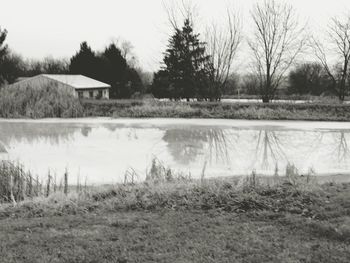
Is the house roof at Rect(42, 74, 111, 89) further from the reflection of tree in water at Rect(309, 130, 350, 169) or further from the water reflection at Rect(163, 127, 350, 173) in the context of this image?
the reflection of tree in water at Rect(309, 130, 350, 169)

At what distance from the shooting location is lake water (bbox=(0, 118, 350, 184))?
1045cm

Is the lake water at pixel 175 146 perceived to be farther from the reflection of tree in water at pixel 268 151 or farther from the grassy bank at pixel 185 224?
the grassy bank at pixel 185 224

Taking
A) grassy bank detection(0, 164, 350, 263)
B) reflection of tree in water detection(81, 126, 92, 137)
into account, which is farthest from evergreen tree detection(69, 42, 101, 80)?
grassy bank detection(0, 164, 350, 263)

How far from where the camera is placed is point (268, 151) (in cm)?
1294

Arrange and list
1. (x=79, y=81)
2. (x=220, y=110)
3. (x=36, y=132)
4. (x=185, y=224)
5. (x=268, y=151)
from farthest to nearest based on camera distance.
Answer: (x=79, y=81), (x=220, y=110), (x=36, y=132), (x=268, y=151), (x=185, y=224)

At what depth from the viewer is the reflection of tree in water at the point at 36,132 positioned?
15562 mm

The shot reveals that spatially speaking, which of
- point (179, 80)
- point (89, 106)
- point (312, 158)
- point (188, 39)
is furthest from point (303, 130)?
point (179, 80)

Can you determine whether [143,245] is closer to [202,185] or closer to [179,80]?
[202,185]

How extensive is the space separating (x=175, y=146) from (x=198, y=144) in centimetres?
87

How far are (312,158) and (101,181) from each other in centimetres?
596

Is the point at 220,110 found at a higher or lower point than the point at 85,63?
lower

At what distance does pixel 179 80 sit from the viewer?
3781 cm

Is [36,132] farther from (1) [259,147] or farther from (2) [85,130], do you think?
(1) [259,147]

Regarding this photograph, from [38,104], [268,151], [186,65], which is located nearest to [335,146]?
[268,151]
